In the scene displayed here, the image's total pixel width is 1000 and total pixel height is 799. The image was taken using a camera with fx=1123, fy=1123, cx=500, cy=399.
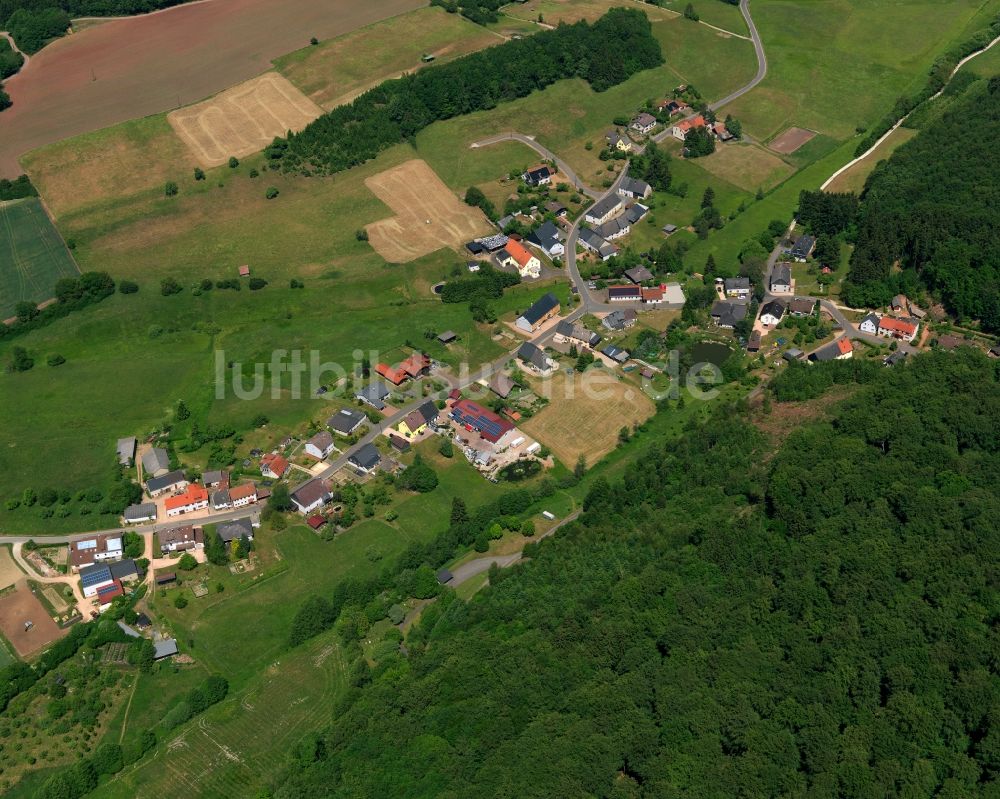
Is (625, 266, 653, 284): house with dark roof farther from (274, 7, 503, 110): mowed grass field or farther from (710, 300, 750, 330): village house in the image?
(274, 7, 503, 110): mowed grass field

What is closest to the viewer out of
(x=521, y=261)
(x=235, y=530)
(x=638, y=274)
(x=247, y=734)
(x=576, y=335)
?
(x=247, y=734)

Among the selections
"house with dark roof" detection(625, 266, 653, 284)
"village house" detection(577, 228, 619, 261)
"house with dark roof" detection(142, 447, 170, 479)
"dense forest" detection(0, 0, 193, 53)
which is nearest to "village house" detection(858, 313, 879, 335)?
"house with dark roof" detection(625, 266, 653, 284)

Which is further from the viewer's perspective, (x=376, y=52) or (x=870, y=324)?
(x=376, y=52)

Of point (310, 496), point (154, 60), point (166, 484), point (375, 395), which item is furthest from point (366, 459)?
point (154, 60)

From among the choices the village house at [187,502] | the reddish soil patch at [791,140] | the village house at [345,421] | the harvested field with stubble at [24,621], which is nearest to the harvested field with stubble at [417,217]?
the village house at [345,421]

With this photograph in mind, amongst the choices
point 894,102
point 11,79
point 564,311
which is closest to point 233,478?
point 564,311

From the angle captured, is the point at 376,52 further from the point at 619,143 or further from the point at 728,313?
the point at 728,313
